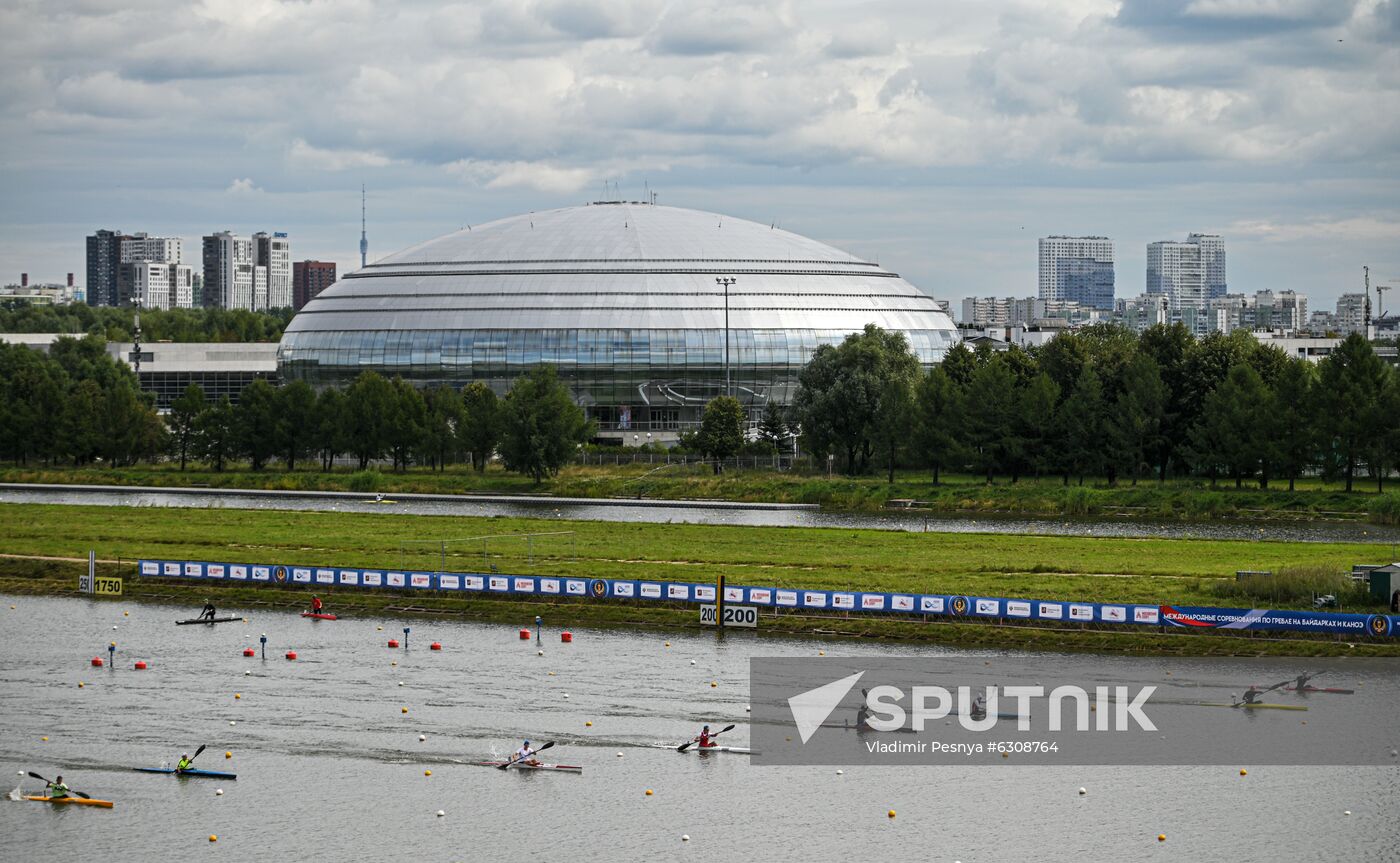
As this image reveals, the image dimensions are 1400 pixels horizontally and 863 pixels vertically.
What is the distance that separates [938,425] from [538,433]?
23.2 meters

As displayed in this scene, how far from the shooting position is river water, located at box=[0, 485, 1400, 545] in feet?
279

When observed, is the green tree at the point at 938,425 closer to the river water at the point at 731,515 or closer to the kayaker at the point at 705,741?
the river water at the point at 731,515

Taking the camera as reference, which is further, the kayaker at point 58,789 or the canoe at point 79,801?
the kayaker at point 58,789

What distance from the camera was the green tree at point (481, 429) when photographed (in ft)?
384

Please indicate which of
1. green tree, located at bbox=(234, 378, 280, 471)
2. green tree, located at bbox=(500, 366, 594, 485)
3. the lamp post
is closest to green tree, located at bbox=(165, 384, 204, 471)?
green tree, located at bbox=(234, 378, 280, 471)

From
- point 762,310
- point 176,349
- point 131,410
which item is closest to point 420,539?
point 131,410

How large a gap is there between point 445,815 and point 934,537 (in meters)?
44.2

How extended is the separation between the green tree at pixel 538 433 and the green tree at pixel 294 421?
15.6 meters

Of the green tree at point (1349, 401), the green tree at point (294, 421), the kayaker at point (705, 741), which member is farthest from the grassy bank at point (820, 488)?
the kayaker at point (705, 741)

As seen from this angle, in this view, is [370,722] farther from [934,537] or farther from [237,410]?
[237,410]

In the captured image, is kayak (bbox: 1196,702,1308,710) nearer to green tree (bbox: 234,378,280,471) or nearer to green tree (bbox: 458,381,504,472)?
green tree (bbox: 458,381,504,472)

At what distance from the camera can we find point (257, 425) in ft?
406

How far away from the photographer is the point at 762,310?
14575 cm

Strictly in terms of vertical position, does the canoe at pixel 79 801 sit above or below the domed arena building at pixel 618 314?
below
